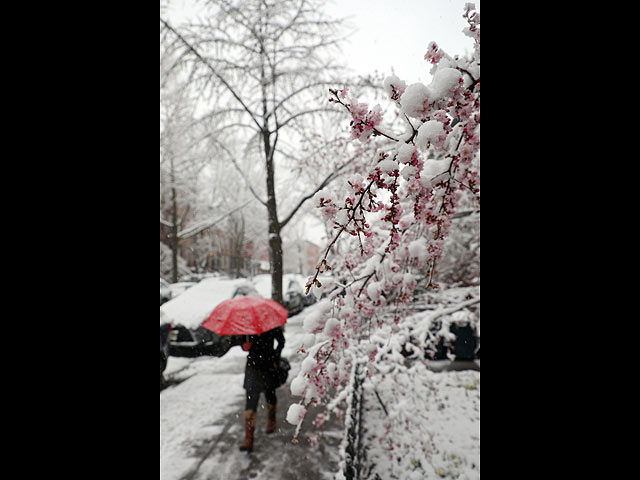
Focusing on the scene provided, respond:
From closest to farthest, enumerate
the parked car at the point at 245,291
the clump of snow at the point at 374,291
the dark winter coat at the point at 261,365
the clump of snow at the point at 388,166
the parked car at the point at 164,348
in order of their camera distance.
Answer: the clump of snow at the point at 388,166 → the clump of snow at the point at 374,291 → the dark winter coat at the point at 261,365 → the parked car at the point at 164,348 → the parked car at the point at 245,291

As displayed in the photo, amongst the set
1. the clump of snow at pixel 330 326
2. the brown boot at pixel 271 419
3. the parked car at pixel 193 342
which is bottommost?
the brown boot at pixel 271 419

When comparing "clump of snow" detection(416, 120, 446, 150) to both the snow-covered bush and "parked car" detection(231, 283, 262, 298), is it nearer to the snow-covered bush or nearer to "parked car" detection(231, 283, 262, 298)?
the snow-covered bush

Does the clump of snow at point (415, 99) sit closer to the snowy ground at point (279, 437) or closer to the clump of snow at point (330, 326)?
the clump of snow at point (330, 326)

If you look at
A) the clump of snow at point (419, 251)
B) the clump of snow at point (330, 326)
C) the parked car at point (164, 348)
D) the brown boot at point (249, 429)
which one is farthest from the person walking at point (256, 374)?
the clump of snow at point (419, 251)

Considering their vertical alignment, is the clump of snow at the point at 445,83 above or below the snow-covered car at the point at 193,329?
above

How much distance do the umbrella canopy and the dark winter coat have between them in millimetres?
309

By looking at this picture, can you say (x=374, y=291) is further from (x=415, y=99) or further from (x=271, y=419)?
(x=271, y=419)

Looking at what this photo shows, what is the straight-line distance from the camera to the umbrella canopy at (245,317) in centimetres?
349

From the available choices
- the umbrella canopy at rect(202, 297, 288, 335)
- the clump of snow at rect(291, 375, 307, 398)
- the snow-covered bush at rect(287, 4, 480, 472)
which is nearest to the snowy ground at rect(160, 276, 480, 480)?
the umbrella canopy at rect(202, 297, 288, 335)

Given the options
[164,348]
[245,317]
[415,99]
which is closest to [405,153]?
[415,99]

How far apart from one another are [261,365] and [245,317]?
0.71 meters
